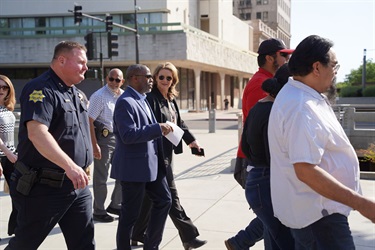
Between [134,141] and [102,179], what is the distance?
7.19 ft

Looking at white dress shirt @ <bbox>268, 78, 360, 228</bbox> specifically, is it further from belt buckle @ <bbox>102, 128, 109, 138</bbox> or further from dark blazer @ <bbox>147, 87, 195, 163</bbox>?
belt buckle @ <bbox>102, 128, 109, 138</bbox>

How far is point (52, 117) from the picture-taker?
10.2 ft

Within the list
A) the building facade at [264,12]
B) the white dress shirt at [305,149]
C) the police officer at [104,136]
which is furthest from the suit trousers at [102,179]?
the building facade at [264,12]

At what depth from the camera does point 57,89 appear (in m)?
3.19

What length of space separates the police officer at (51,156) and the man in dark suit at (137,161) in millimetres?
590

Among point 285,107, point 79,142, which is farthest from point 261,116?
point 79,142

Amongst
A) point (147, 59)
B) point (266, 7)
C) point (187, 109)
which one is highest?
point (266, 7)

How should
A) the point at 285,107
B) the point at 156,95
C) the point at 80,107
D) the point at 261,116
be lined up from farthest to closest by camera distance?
the point at 156,95, the point at 80,107, the point at 261,116, the point at 285,107

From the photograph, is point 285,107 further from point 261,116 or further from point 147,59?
point 147,59

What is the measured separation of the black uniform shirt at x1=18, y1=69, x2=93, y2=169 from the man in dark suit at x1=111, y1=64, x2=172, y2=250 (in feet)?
1.94

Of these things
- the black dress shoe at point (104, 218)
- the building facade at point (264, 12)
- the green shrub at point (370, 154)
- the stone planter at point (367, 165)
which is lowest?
the stone planter at point (367, 165)

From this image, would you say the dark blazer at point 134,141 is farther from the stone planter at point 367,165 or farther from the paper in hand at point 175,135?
the stone planter at point 367,165

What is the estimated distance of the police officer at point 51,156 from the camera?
2.99 metres

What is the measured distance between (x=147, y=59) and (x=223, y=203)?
29.5 metres
